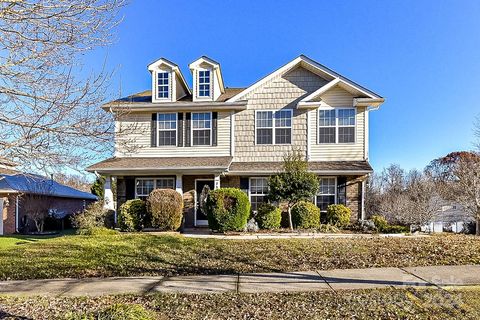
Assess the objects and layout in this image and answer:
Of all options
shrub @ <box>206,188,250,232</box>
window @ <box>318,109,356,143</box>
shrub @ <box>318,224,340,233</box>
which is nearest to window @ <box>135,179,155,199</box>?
shrub @ <box>206,188,250,232</box>

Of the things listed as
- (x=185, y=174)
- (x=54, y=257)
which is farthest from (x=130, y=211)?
(x=54, y=257)

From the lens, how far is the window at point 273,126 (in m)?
16.0

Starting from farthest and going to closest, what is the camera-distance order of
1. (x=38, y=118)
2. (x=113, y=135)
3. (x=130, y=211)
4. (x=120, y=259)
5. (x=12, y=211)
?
(x=12, y=211) < (x=130, y=211) < (x=120, y=259) < (x=113, y=135) < (x=38, y=118)

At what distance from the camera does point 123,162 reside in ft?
51.2

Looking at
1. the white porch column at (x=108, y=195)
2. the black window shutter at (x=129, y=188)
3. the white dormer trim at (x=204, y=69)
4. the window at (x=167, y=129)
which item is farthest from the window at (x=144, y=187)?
the white dormer trim at (x=204, y=69)

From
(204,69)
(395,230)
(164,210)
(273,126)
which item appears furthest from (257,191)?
(204,69)

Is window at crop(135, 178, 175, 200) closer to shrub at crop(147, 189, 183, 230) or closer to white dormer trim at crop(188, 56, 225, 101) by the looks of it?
shrub at crop(147, 189, 183, 230)

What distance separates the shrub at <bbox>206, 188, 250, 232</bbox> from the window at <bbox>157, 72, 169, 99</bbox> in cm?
644

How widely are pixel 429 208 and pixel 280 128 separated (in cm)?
1098

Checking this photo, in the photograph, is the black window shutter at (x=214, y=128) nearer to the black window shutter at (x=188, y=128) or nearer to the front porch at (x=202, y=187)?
the black window shutter at (x=188, y=128)

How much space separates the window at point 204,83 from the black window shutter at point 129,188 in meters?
5.25

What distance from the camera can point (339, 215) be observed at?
14430 mm

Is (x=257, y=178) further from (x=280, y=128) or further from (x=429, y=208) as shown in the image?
(x=429, y=208)

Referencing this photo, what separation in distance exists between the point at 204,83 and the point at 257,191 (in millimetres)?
5867
